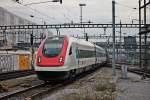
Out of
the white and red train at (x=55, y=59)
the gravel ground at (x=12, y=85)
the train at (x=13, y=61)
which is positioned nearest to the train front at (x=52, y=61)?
the white and red train at (x=55, y=59)

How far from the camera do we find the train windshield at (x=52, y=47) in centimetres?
2212

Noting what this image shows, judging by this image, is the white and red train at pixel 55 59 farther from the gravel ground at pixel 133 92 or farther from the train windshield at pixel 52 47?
the gravel ground at pixel 133 92

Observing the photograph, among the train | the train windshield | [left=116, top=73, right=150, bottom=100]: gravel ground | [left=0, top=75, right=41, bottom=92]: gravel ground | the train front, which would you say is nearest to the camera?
[left=116, top=73, right=150, bottom=100]: gravel ground

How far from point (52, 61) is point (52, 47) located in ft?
3.26

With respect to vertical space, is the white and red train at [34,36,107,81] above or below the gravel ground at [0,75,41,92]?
above

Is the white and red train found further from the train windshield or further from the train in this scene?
the train

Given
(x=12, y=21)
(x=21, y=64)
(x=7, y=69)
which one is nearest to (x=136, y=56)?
(x=12, y=21)

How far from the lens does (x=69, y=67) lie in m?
22.6

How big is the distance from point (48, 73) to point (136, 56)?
6923cm

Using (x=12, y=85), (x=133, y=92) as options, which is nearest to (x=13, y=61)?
(x=12, y=85)

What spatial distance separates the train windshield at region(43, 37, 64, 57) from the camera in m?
22.1

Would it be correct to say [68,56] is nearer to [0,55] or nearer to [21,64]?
[0,55]

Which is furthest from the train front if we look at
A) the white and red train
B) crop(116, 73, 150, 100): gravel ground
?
crop(116, 73, 150, 100): gravel ground

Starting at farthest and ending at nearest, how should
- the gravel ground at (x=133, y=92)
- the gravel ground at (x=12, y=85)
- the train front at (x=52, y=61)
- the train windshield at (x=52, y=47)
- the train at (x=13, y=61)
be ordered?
1. the train at (x=13, y=61)
2. the train windshield at (x=52, y=47)
3. the train front at (x=52, y=61)
4. the gravel ground at (x=12, y=85)
5. the gravel ground at (x=133, y=92)
